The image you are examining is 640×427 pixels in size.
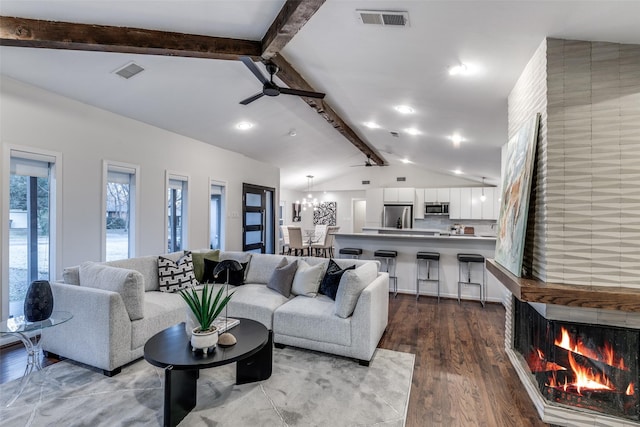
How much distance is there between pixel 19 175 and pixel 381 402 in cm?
424

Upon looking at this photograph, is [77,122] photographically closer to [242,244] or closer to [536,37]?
[242,244]

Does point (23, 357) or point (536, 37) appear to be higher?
point (536, 37)

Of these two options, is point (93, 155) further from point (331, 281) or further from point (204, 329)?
point (331, 281)

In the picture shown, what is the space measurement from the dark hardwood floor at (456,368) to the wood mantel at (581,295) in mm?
864

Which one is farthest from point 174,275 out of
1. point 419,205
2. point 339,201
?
point 339,201

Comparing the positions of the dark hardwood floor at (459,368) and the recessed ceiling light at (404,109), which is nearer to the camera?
the dark hardwood floor at (459,368)

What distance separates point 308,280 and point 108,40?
114 inches

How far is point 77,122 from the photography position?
12.6 ft

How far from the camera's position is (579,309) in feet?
6.75

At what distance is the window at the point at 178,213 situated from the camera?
537cm

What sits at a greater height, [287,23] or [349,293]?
[287,23]

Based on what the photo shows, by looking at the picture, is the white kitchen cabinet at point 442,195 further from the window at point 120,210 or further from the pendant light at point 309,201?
the window at point 120,210

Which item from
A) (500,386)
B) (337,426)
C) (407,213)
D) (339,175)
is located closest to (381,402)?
(337,426)

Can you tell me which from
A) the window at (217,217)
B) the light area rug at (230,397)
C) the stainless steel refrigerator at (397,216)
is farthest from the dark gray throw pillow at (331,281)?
the stainless steel refrigerator at (397,216)
